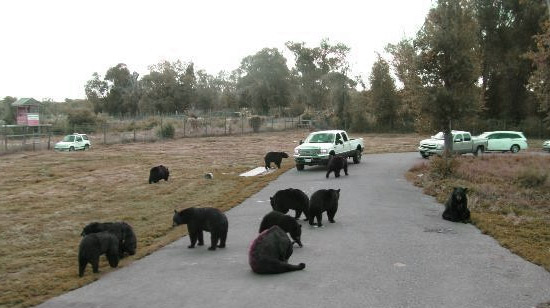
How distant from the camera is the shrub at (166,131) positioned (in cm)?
5659

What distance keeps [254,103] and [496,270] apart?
9861 centimetres

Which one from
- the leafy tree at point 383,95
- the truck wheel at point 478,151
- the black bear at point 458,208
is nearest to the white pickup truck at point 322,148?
the truck wheel at point 478,151

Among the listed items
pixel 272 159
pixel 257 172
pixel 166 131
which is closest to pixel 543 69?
pixel 272 159

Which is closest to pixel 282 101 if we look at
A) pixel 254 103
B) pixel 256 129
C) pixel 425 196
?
pixel 254 103

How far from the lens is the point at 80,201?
62.3 feet

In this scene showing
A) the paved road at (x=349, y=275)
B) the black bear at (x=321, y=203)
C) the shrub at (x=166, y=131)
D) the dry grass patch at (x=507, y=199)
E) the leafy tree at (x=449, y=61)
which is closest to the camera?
the paved road at (x=349, y=275)

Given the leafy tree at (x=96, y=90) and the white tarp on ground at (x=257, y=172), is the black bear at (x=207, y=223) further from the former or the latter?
the leafy tree at (x=96, y=90)

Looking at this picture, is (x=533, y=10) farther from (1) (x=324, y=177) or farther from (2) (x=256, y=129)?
(1) (x=324, y=177)

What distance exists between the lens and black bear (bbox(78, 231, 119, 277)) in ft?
31.3

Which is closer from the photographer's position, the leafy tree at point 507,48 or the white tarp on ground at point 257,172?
the white tarp on ground at point 257,172

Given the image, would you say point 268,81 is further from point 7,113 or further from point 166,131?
point 166,131

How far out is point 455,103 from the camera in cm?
2766

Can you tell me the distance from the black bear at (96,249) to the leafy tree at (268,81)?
95.4 meters

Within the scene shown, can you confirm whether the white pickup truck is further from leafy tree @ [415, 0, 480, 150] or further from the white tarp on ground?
leafy tree @ [415, 0, 480, 150]
